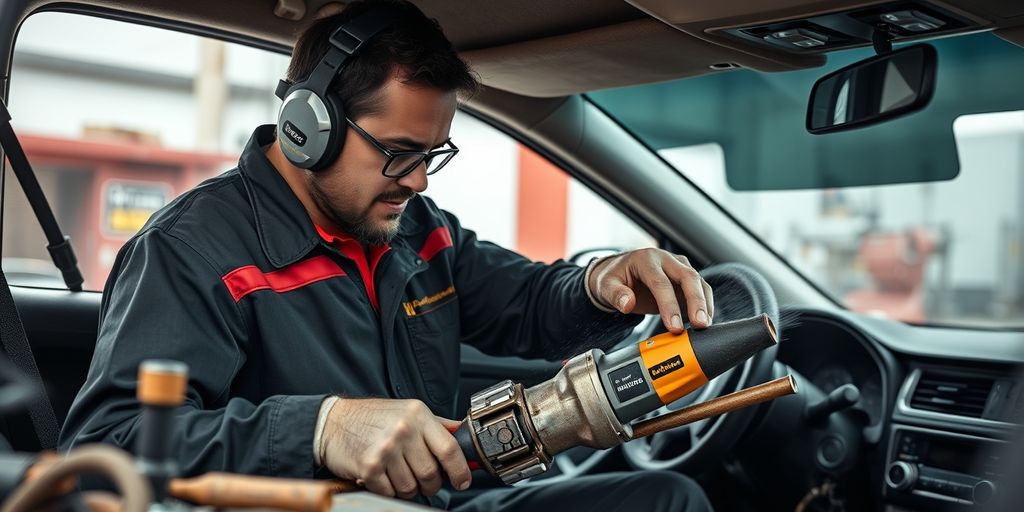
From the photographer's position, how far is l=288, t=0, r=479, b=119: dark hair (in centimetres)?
194

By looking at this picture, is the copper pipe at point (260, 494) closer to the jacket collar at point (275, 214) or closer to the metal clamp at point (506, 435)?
the metal clamp at point (506, 435)

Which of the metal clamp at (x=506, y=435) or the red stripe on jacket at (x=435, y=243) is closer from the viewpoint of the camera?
the metal clamp at (x=506, y=435)

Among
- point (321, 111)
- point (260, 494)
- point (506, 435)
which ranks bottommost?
point (506, 435)

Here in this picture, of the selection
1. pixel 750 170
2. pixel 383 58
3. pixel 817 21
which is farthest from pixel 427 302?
pixel 750 170

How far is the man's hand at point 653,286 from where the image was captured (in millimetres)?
1852

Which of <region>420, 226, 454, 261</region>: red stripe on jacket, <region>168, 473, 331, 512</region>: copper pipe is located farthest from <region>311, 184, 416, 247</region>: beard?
<region>168, 473, 331, 512</region>: copper pipe

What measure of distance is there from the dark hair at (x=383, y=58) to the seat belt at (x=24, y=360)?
650 mm

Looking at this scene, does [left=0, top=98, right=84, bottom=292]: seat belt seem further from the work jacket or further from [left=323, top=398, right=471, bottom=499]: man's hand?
[left=323, top=398, right=471, bottom=499]: man's hand

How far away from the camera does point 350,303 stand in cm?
197

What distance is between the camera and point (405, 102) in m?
1.96

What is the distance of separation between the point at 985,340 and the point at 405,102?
5.07 ft

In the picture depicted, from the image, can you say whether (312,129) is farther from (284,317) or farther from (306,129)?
(284,317)

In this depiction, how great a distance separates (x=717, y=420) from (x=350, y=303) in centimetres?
100

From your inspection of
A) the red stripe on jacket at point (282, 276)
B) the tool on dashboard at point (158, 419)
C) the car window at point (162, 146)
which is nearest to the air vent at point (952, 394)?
the red stripe on jacket at point (282, 276)
